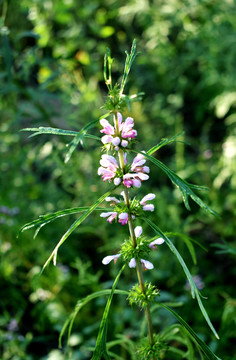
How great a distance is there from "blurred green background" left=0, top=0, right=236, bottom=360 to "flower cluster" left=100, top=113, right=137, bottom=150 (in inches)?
24.1

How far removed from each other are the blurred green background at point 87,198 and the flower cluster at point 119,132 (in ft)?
2.01

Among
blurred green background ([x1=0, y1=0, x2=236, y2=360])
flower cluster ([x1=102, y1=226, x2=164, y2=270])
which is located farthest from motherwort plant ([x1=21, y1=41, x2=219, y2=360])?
blurred green background ([x1=0, y1=0, x2=236, y2=360])

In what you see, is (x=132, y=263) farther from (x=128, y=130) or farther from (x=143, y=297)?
(x=128, y=130)

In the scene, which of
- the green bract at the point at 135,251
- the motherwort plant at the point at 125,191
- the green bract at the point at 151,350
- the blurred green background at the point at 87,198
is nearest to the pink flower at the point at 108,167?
the motherwort plant at the point at 125,191

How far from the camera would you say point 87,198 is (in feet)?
6.31

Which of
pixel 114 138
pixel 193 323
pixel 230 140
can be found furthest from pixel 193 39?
pixel 114 138

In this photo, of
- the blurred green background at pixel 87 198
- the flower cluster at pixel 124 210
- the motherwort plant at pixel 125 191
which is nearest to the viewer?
the motherwort plant at pixel 125 191

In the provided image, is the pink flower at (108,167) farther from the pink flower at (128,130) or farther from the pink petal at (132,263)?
the pink petal at (132,263)

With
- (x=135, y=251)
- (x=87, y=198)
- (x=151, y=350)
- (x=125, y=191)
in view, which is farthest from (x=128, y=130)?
(x=87, y=198)

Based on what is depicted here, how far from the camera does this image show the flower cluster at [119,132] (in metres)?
0.64

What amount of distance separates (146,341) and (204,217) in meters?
1.44

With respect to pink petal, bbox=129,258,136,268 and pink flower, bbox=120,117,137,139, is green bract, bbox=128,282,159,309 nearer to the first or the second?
pink petal, bbox=129,258,136,268

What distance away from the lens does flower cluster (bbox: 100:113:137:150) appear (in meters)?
0.64

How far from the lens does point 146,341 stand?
0.83 m
